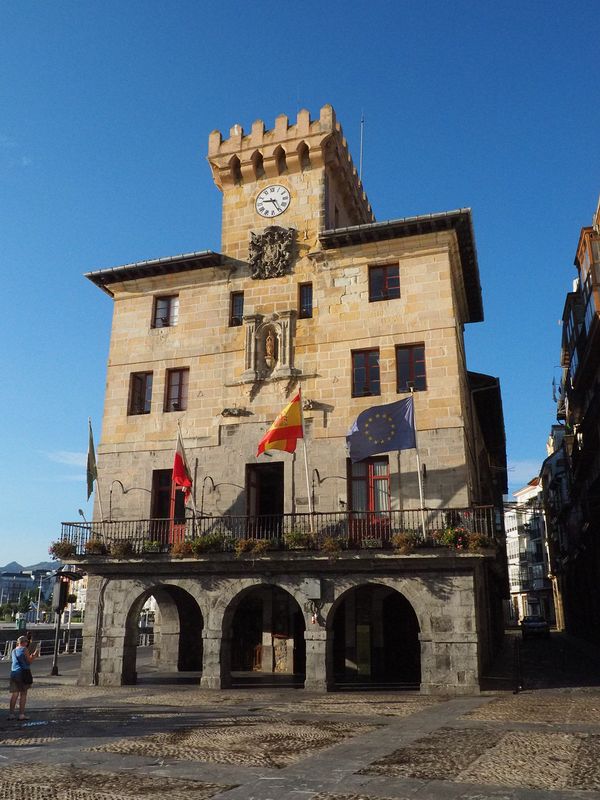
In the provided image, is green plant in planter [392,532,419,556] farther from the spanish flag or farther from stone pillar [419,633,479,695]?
the spanish flag

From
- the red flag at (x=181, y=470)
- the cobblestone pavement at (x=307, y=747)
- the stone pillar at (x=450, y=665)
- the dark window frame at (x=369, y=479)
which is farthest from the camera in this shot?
the red flag at (x=181, y=470)

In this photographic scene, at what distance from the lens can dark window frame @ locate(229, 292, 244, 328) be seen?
26828 millimetres

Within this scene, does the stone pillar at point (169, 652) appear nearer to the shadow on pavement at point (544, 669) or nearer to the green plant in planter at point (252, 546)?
the green plant in planter at point (252, 546)

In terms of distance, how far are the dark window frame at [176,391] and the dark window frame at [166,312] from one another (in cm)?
201

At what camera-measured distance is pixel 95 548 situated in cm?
2425

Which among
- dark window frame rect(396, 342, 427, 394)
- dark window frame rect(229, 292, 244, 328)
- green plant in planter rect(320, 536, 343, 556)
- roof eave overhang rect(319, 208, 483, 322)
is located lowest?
green plant in planter rect(320, 536, 343, 556)

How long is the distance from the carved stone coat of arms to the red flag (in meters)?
7.13

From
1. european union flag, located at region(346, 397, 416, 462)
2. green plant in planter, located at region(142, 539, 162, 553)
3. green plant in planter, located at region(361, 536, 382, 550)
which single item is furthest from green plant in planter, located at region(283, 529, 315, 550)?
green plant in planter, located at region(142, 539, 162, 553)

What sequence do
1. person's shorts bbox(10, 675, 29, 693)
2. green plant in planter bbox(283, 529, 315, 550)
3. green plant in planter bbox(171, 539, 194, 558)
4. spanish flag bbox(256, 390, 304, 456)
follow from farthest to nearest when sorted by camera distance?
1. green plant in planter bbox(171, 539, 194, 558)
2. spanish flag bbox(256, 390, 304, 456)
3. green plant in planter bbox(283, 529, 315, 550)
4. person's shorts bbox(10, 675, 29, 693)

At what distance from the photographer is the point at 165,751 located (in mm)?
11797

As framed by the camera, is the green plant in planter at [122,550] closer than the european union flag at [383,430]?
No

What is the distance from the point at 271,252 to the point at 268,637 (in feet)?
49.3

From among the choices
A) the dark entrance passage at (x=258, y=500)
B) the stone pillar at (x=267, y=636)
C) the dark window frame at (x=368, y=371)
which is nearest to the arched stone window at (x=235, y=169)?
the dark window frame at (x=368, y=371)

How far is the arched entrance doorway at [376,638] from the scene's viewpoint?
82.6ft
